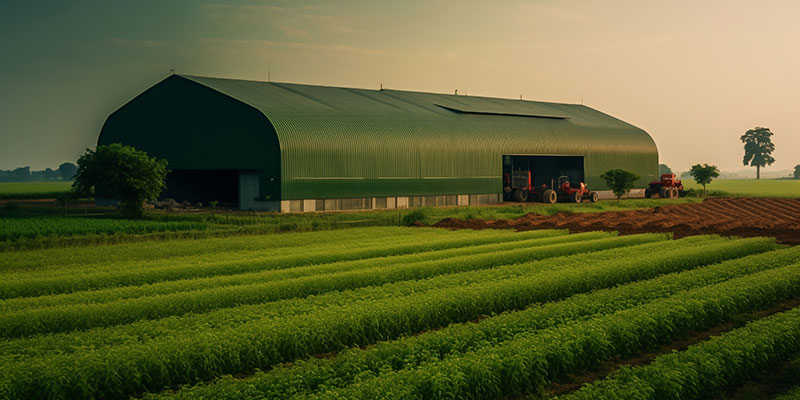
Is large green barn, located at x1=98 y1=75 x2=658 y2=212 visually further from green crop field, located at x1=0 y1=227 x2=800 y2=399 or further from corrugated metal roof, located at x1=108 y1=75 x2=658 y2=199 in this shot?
green crop field, located at x1=0 y1=227 x2=800 y2=399

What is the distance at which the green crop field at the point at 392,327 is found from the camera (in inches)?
473

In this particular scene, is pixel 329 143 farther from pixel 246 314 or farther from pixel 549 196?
pixel 246 314

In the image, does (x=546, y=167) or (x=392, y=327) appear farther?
(x=546, y=167)

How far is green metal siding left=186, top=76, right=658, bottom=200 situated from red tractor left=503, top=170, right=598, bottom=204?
7.76ft

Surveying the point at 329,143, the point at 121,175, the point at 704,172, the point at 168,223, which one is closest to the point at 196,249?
the point at 168,223

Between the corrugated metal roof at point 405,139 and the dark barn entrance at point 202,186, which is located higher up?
the corrugated metal roof at point 405,139

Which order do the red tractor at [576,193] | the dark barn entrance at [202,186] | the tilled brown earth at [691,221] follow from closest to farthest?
the tilled brown earth at [691,221]
the dark barn entrance at [202,186]
the red tractor at [576,193]

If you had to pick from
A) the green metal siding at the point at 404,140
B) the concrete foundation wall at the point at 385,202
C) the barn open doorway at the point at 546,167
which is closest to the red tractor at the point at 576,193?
the barn open doorway at the point at 546,167

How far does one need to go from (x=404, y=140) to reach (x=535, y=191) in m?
15.7

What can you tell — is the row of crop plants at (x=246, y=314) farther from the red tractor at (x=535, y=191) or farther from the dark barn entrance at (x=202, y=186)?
the red tractor at (x=535, y=191)

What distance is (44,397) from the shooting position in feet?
38.0

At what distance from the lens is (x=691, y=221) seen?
4978 cm

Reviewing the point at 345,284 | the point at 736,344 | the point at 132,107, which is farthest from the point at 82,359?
the point at 132,107

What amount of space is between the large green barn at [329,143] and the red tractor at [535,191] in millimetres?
2207
